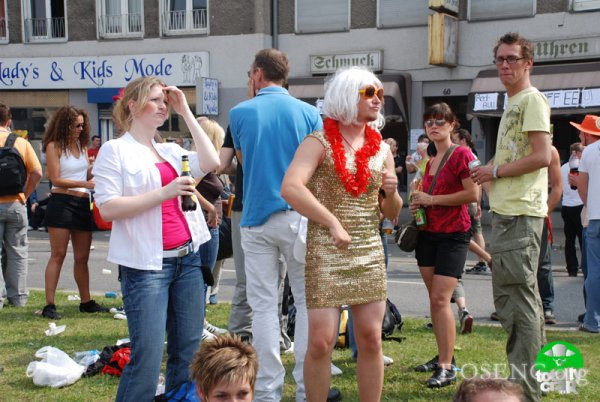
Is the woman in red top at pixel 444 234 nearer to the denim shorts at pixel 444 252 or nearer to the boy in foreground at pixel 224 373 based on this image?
the denim shorts at pixel 444 252

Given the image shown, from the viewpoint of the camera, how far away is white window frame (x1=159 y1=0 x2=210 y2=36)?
72.3 ft

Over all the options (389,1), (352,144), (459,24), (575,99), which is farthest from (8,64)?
(352,144)

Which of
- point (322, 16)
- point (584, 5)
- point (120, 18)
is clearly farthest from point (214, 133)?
point (120, 18)

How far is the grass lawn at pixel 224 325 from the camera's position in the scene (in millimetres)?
4770

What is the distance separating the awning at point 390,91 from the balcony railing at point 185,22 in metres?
3.73

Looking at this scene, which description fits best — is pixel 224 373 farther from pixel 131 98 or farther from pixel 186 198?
pixel 131 98

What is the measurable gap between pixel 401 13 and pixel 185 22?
22.2 feet

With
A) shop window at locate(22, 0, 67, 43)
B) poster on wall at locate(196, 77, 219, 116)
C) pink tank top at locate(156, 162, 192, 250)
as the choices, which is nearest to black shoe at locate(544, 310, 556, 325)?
pink tank top at locate(156, 162, 192, 250)

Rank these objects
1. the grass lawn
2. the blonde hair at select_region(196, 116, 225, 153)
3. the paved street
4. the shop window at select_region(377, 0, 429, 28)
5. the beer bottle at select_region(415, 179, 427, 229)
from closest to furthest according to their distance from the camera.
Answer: the grass lawn, the beer bottle at select_region(415, 179, 427, 229), the blonde hair at select_region(196, 116, 225, 153), the paved street, the shop window at select_region(377, 0, 429, 28)

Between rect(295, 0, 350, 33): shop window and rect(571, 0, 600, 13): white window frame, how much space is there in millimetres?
5898

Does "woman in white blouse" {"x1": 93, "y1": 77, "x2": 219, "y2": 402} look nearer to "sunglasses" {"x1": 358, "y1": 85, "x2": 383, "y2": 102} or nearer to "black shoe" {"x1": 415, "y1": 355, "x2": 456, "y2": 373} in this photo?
"sunglasses" {"x1": 358, "y1": 85, "x2": 383, "y2": 102}

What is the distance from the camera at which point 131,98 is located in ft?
12.2

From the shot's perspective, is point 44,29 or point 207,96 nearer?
point 207,96

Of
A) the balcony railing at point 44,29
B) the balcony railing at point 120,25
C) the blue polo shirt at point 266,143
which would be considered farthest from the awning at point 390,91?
the blue polo shirt at point 266,143
